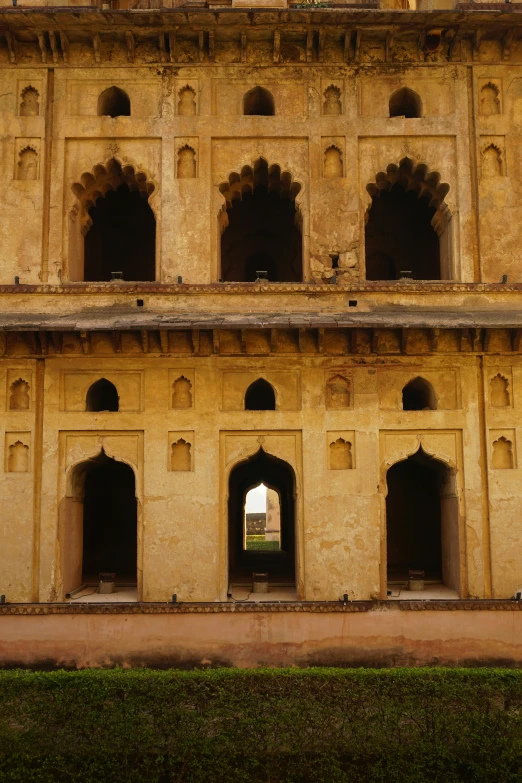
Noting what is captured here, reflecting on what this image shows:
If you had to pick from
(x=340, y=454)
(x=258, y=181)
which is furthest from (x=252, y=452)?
(x=258, y=181)

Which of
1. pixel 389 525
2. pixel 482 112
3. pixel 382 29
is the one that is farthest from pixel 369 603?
pixel 382 29

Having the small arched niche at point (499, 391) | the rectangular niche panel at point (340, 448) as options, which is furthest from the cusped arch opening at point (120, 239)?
the small arched niche at point (499, 391)

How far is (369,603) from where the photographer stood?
10219mm

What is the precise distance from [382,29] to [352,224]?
119 inches

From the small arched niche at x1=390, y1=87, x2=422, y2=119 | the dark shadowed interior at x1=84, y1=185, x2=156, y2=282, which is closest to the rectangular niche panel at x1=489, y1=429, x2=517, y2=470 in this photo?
the small arched niche at x1=390, y1=87, x2=422, y2=119

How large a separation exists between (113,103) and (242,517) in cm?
1083

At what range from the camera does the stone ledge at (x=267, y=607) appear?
1002cm

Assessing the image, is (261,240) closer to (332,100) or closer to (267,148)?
(267,148)

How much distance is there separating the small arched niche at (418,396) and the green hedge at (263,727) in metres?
4.50

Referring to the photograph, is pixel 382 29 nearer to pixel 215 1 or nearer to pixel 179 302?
pixel 215 1

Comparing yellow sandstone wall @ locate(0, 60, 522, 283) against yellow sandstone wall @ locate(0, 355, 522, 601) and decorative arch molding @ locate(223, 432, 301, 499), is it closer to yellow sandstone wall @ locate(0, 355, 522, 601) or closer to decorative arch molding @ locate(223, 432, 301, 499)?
yellow sandstone wall @ locate(0, 355, 522, 601)

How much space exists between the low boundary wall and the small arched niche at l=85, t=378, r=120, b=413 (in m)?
3.04

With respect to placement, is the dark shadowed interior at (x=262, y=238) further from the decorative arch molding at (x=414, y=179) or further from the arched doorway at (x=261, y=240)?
the decorative arch molding at (x=414, y=179)

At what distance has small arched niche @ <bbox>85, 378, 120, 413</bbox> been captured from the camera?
1138cm
